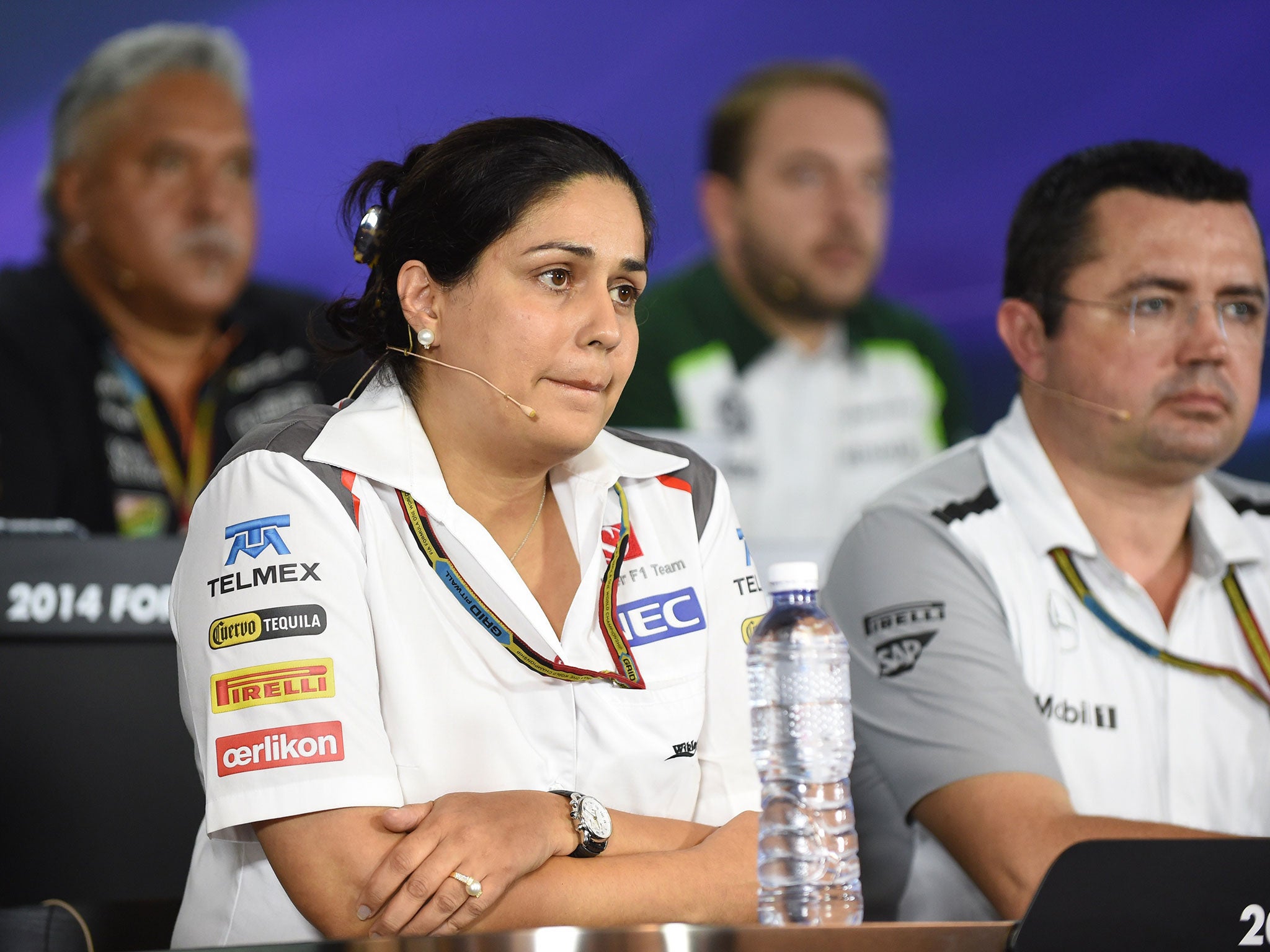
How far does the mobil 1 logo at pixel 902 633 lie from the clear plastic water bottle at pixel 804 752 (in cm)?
64

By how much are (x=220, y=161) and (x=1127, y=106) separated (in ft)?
8.16

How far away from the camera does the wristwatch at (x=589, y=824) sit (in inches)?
58.2

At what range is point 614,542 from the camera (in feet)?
5.97

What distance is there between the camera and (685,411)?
3545mm

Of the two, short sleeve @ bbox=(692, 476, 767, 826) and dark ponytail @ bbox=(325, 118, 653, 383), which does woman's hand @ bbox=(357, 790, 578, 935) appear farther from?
dark ponytail @ bbox=(325, 118, 653, 383)

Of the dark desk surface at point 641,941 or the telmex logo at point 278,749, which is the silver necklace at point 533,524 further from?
the dark desk surface at point 641,941

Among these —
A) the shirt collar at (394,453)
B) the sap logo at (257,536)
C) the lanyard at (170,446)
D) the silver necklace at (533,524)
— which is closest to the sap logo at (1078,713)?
the shirt collar at (394,453)

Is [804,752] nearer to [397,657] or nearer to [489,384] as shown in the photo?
[397,657]

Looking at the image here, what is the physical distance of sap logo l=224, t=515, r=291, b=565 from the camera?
1.55 m

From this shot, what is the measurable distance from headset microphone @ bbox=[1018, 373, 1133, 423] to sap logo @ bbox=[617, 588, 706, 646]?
35.2 inches

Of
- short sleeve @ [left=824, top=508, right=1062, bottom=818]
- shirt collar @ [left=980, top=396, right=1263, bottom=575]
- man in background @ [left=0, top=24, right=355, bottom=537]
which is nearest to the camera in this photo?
short sleeve @ [left=824, top=508, right=1062, bottom=818]

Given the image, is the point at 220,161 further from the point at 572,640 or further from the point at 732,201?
the point at 572,640

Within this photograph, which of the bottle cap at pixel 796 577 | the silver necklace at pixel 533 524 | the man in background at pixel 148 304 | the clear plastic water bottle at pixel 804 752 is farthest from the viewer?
the man in background at pixel 148 304

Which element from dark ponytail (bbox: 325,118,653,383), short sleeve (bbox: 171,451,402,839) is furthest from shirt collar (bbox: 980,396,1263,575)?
short sleeve (bbox: 171,451,402,839)
